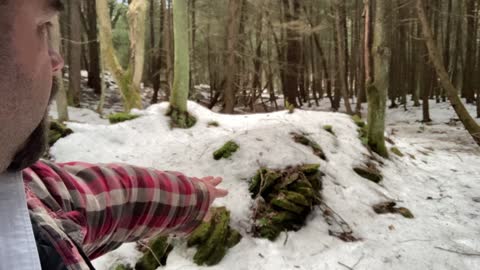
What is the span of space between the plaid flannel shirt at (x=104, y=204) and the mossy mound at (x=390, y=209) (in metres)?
3.31

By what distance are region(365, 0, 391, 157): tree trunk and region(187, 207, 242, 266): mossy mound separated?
11.8 feet

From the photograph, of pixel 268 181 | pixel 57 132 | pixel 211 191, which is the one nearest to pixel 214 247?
pixel 268 181

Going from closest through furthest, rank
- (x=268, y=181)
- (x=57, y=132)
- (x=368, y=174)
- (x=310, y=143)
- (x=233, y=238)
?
(x=233, y=238)
(x=268, y=181)
(x=57, y=132)
(x=368, y=174)
(x=310, y=143)

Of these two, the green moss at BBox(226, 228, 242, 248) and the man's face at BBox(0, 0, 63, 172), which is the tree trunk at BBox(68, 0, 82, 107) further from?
the man's face at BBox(0, 0, 63, 172)

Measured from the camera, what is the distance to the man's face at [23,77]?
56 cm

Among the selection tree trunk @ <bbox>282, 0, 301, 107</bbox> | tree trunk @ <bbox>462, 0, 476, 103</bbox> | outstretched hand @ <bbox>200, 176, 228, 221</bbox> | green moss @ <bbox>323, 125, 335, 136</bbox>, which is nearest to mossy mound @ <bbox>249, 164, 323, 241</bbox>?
→ green moss @ <bbox>323, 125, 335, 136</bbox>

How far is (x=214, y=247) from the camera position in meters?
3.34

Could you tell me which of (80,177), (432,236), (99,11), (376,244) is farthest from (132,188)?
(99,11)

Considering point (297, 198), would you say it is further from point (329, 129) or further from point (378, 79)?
point (378, 79)

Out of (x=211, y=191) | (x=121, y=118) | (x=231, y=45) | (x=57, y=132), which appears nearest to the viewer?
(x=211, y=191)

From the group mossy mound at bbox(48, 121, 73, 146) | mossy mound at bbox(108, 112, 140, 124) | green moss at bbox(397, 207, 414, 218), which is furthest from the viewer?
mossy mound at bbox(108, 112, 140, 124)

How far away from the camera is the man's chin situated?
0.63 meters

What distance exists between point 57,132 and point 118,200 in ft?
14.1

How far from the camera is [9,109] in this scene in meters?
0.58
